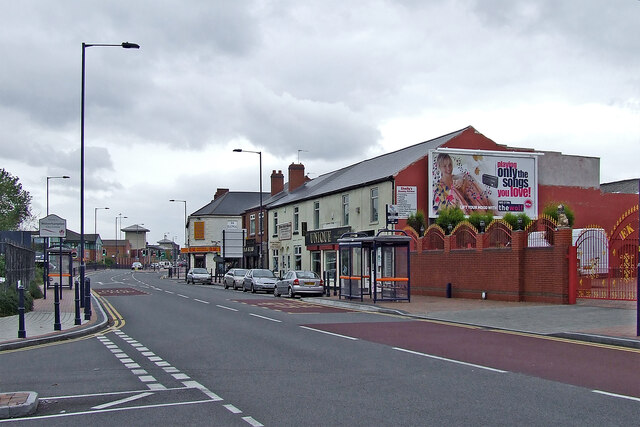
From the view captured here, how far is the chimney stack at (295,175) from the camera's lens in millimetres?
58781

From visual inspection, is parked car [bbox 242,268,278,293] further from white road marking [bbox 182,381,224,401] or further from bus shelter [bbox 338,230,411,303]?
white road marking [bbox 182,381,224,401]

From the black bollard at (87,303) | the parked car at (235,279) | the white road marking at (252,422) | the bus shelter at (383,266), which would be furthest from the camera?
the parked car at (235,279)

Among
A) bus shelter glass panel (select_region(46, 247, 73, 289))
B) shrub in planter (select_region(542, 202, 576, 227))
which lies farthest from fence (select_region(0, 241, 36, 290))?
shrub in planter (select_region(542, 202, 576, 227))

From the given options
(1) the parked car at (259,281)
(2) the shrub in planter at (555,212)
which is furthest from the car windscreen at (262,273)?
(2) the shrub in planter at (555,212)

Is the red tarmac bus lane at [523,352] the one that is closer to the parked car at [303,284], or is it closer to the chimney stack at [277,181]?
the parked car at [303,284]

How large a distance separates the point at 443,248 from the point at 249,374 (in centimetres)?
2117

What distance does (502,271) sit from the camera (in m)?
25.5

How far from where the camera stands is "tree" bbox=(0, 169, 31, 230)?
2636 inches

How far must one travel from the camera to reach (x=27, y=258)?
104ft

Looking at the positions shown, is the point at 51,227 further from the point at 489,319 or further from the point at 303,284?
the point at 489,319

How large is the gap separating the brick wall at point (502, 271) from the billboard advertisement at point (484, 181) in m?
6.47

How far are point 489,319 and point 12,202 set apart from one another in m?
63.1

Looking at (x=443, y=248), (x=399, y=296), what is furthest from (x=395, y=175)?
(x=399, y=296)

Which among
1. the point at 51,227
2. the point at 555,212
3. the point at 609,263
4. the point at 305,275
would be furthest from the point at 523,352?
the point at 555,212
